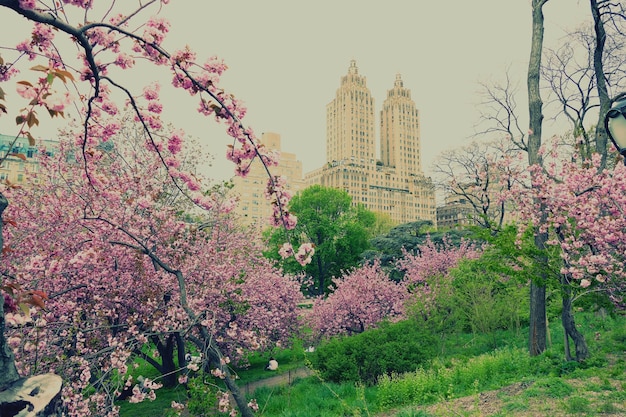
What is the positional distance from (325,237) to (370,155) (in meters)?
81.9

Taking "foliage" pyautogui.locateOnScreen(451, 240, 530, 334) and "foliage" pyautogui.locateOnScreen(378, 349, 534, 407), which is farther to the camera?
"foliage" pyautogui.locateOnScreen(451, 240, 530, 334)

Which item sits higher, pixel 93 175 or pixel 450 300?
pixel 93 175

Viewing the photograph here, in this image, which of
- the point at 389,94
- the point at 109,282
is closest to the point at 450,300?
the point at 109,282

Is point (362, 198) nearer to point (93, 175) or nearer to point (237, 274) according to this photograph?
point (237, 274)

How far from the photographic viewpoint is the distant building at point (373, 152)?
107000 mm

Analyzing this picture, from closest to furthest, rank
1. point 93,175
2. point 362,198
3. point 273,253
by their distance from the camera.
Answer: point 93,175
point 273,253
point 362,198

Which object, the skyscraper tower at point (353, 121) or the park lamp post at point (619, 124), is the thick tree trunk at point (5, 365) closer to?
the park lamp post at point (619, 124)

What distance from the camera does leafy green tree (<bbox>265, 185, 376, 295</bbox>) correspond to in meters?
36.0

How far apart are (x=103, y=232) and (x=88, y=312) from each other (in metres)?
1.73

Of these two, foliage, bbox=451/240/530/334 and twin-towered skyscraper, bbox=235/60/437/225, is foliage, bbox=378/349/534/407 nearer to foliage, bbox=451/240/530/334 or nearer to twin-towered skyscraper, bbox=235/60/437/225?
foliage, bbox=451/240/530/334

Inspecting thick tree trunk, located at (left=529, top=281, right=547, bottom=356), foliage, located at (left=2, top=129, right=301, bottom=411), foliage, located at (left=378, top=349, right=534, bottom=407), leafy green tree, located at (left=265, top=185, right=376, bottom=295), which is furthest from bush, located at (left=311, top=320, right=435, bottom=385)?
leafy green tree, located at (left=265, top=185, right=376, bottom=295)

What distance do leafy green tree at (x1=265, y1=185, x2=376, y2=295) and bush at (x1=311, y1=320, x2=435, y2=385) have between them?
2288 centimetres

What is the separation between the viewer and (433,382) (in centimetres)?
846

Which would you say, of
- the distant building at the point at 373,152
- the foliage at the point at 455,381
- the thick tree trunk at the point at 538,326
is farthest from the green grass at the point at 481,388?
the distant building at the point at 373,152
